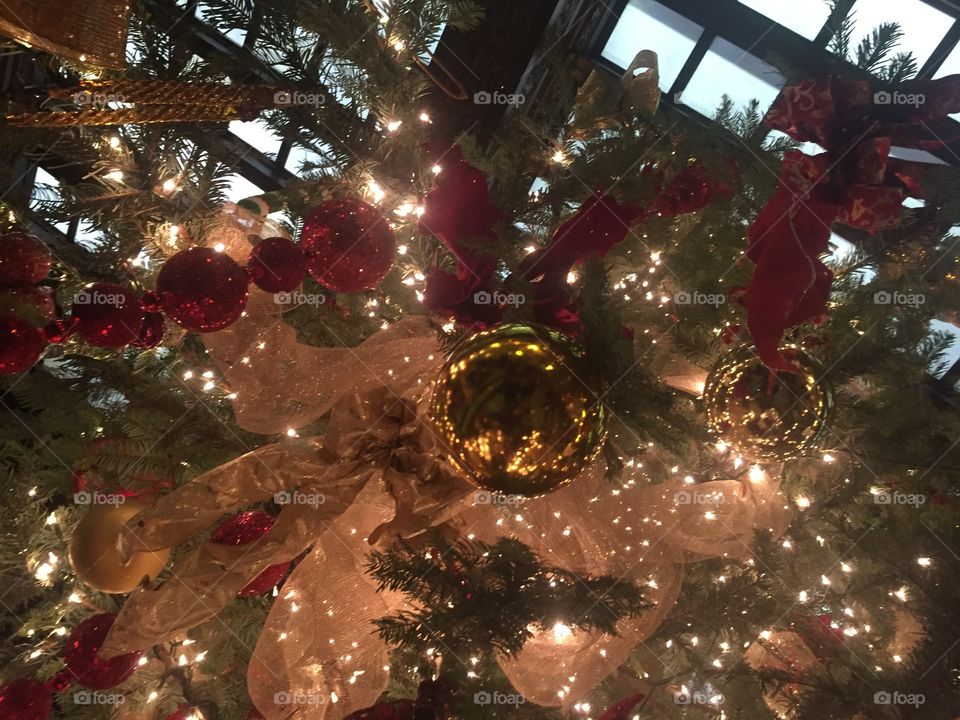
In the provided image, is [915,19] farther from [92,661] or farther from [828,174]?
[92,661]

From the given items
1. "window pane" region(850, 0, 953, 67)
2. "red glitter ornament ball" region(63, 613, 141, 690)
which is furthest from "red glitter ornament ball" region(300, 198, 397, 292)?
"window pane" region(850, 0, 953, 67)

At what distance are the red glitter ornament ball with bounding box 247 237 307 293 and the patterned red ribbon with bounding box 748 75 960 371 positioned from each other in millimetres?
702

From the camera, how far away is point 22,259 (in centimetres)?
103

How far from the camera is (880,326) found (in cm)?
106

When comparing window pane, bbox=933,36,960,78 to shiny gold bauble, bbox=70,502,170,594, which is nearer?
shiny gold bauble, bbox=70,502,170,594

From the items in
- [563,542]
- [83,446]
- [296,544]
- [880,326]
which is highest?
[880,326]

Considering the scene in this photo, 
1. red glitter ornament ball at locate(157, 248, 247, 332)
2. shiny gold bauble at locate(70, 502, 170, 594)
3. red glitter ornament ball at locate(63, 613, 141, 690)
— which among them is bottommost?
red glitter ornament ball at locate(63, 613, 141, 690)

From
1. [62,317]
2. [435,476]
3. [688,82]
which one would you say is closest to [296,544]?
[435,476]

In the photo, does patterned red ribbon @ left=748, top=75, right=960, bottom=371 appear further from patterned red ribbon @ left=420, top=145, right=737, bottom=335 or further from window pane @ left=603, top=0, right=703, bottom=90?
window pane @ left=603, top=0, right=703, bottom=90

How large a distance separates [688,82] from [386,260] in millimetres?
2688

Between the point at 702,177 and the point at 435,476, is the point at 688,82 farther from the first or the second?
the point at 435,476

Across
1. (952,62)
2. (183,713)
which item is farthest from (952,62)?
(183,713)

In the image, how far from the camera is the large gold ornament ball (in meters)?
0.75

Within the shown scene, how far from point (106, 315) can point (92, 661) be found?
25.0 inches
